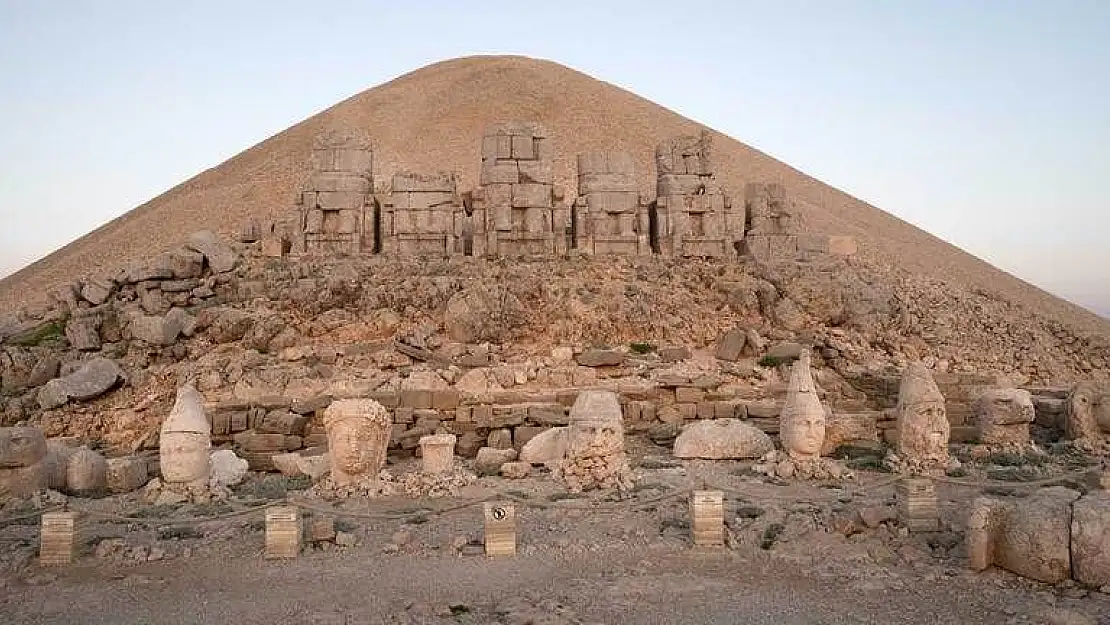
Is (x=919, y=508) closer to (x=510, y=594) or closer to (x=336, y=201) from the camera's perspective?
(x=510, y=594)

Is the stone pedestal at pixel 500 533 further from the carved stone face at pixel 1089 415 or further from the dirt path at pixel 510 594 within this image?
the carved stone face at pixel 1089 415

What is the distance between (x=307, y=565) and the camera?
763 cm

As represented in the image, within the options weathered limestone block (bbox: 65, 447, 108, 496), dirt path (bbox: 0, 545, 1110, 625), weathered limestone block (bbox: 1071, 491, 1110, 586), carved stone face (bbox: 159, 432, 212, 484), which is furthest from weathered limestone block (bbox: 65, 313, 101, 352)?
weathered limestone block (bbox: 1071, 491, 1110, 586)

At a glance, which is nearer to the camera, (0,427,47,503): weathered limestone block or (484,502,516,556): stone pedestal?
(484,502,516,556): stone pedestal

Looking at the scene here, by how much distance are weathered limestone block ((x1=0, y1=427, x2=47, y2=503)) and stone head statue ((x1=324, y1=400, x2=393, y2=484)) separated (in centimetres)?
320

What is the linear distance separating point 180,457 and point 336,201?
7517 mm

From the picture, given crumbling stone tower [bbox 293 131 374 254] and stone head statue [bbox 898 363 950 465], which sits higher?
crumbling stone tower [bbox 293 131 374 254]

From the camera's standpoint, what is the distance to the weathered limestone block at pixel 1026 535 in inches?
261

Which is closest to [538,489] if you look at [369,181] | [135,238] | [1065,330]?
[369,181]

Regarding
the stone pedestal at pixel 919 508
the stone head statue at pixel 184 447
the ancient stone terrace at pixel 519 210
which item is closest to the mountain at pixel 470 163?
the ancient stone terrace at pixel 519 210

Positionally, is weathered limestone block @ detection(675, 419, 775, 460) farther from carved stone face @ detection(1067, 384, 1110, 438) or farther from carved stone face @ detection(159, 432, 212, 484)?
carved stone face @ detection(159, 432, 212, 484)

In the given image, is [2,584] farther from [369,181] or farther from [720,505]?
[369,181]

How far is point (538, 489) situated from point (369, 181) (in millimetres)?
8848

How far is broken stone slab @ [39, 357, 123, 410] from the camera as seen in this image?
42.3 feet
